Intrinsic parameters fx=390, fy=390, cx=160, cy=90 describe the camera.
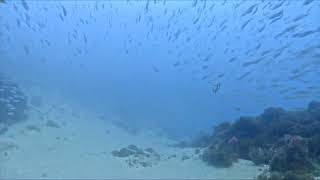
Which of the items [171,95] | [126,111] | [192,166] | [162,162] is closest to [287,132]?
[192,166]

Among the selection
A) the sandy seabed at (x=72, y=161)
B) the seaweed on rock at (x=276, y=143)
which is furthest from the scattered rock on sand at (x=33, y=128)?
the seaweed on rock at (x=276, y=143)

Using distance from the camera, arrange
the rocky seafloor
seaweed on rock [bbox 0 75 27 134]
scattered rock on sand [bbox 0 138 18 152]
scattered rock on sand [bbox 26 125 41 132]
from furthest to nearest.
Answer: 1. seaweed on rock [bbox 0 75 27 134]
2. scattered rock on sand [bbox 26 125 41 132]
3. scattered rock on sand [bbox 0 138 18 152]
4. the rocky seafloor

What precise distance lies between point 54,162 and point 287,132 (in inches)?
315

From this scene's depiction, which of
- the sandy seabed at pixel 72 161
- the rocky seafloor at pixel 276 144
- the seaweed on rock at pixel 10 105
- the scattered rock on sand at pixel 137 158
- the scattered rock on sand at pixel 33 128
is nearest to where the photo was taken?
the rocky seafloor at pixel 276 144

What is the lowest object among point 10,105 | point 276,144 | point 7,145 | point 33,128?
point 276,144

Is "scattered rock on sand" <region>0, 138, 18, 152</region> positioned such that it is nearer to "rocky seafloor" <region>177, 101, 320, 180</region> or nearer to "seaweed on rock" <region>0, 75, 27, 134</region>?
"seaweed on rock" <region>0, 75, 27, 134</region>

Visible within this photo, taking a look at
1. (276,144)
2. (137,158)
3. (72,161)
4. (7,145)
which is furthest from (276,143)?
(7,145)

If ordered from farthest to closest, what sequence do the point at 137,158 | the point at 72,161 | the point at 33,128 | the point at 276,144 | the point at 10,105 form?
1. the point at 10,105
2. the point at 33,128
3. the point at 72,161
4. the point at 137,158
5. the point at 276,144

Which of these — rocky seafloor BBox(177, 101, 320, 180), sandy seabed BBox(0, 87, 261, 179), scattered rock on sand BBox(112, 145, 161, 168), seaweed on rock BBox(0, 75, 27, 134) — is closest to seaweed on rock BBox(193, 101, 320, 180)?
rocky seafloor BBox(177, 101, 320, 180)

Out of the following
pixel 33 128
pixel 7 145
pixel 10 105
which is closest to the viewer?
pixel 7 145

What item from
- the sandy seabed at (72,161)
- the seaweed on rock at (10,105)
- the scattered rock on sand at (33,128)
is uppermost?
the seaweed on rock at (10,105)

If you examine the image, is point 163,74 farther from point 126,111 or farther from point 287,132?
point 287,132

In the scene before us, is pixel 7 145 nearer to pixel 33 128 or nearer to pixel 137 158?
pixel 33 128

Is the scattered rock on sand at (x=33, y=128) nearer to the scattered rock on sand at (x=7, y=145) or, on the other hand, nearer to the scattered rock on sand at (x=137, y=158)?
the scattered rock on sand at (x=7, y=145)
